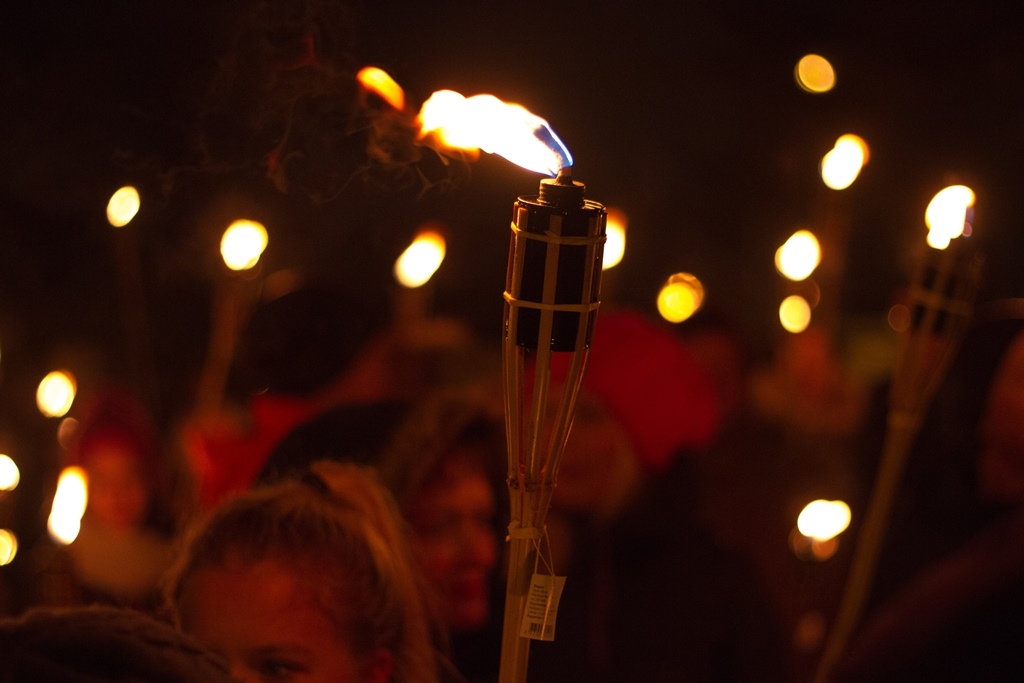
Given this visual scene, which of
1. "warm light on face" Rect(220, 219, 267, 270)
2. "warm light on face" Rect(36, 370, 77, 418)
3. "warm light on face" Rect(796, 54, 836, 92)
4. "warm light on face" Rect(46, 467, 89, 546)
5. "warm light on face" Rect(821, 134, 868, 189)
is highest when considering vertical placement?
"warm light on face" Rect(796, 54, 836, 92)

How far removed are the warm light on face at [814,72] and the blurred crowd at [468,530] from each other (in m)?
2.26

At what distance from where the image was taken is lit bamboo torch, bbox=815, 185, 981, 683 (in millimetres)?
1686

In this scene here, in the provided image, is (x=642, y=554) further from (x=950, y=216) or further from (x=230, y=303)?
(x=230, y=303)

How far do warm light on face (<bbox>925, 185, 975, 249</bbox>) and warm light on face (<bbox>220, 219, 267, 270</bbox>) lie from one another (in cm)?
164

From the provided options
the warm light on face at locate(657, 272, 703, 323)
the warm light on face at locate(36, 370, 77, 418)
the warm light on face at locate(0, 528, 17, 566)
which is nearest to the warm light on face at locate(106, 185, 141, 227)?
the warm light on face at locate(0, 528, 17, 566)

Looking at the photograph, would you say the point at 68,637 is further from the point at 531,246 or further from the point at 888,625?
the point at 888,625

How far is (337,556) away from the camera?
1357 millimetres

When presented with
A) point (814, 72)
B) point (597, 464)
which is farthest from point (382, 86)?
point (814, 72)

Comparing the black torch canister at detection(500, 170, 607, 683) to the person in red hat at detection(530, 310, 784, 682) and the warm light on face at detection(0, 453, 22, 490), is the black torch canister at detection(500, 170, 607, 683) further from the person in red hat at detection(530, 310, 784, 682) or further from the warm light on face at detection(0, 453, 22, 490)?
the warm light on face at detection(0, 453, 22, 490)

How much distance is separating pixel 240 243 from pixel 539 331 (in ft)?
5.94

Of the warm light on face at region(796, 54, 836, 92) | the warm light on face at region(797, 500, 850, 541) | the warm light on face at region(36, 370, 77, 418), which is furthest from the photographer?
the warm light on face at region(796, 54, 836, 92)

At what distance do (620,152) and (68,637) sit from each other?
3.90 meters

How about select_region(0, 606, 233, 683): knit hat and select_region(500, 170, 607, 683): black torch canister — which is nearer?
select_region(500, 170, 607, 683): black torch canister

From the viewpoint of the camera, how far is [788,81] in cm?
518
